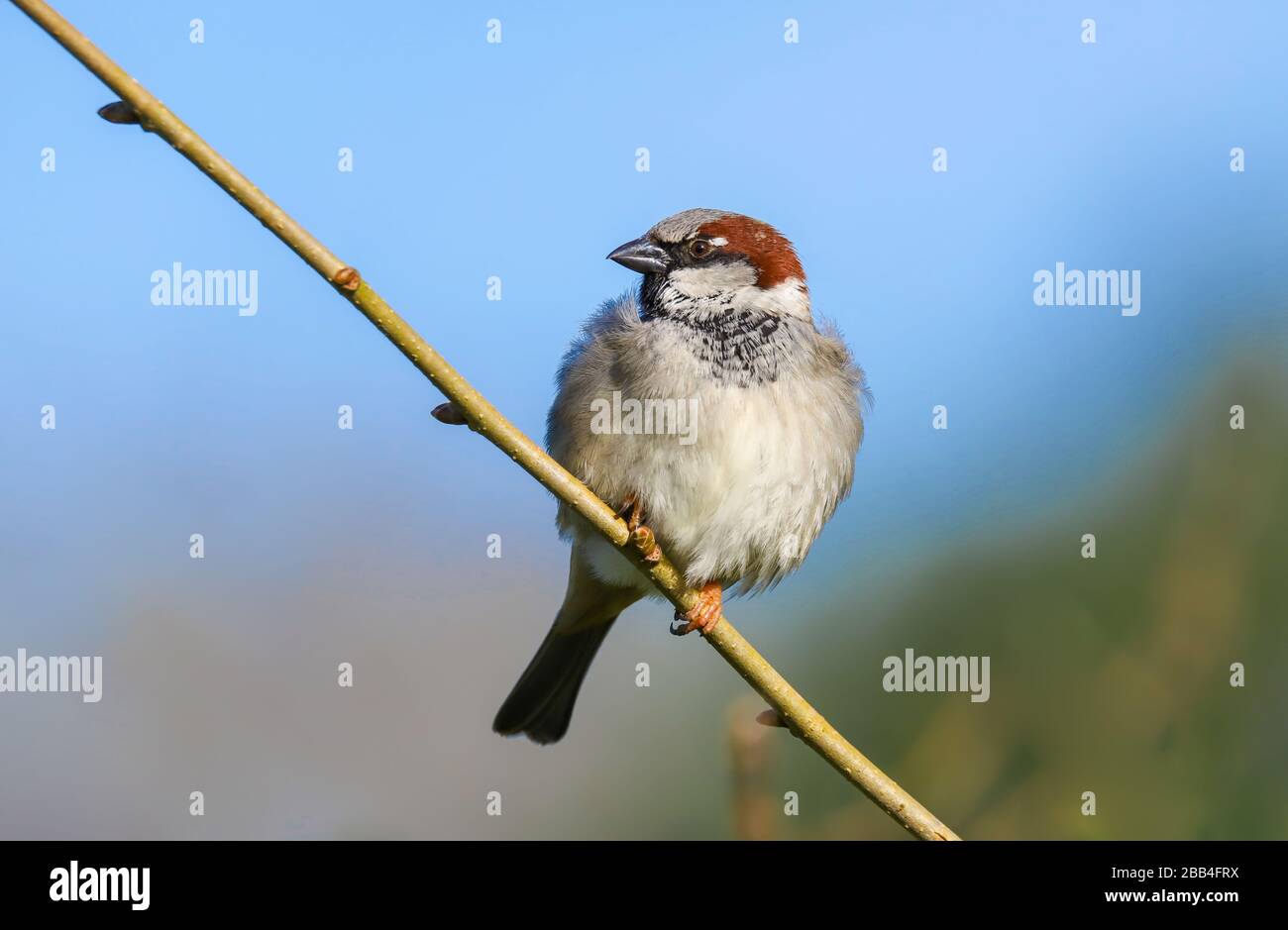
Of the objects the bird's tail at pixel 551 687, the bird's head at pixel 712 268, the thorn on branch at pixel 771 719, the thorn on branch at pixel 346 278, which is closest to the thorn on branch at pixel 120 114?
the thorn on branch at pixel 346 278

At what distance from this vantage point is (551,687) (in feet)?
13.9

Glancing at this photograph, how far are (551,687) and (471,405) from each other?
7.30 feet

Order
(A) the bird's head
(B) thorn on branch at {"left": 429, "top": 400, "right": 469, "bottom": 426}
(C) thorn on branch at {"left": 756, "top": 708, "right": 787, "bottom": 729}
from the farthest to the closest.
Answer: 1. (A) the bird's head
2. (C) thorn on branch at {"left": 756, "top": 708, "right": 787, "bottom": 729}
3. (B) thorn on branch at {"left": 429, "top": 400, "right": 469, "bottom": 426}

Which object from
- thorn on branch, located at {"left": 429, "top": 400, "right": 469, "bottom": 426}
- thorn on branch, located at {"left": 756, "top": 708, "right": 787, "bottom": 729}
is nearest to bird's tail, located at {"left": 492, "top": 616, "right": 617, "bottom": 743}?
thorn on branch, located at {"left": 756, "top": 708, "right": 787, "bottom": 729}

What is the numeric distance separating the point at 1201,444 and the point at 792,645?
71.5 inches

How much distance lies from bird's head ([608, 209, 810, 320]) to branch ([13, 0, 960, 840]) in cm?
99

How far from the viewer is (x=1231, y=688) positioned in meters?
4.14

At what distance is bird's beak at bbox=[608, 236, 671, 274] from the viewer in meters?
3.72

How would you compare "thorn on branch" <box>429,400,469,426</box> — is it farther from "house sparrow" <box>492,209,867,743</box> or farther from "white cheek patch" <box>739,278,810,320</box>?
"white cheek patch" <box>739,278,810,320</box>

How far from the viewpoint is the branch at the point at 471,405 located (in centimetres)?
187

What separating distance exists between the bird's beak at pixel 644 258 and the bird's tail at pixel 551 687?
120 centimetres
